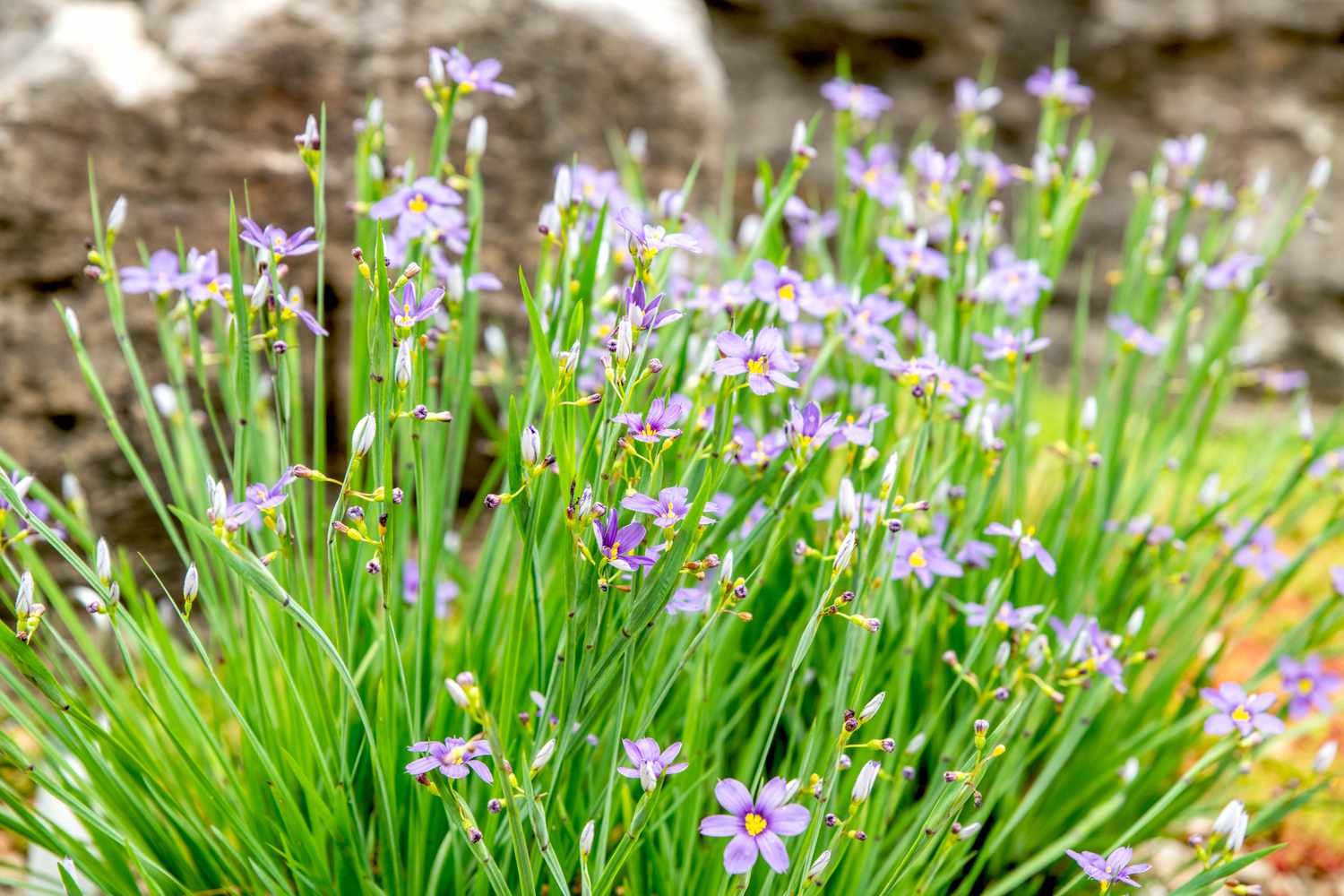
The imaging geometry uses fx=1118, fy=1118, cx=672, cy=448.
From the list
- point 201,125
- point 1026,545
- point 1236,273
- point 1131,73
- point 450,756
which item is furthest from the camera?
point 1131,73

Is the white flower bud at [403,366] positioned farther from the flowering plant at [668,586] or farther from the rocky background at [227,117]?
the rocky background at [227,117]

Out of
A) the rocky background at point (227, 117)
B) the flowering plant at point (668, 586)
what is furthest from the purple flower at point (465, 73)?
the rocky background at point (227, 117)

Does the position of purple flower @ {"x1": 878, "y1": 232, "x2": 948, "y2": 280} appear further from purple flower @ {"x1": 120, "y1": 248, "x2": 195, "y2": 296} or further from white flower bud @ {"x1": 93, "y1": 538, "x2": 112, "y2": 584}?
white flower bud @ {"x1": 93, "y1": 538, "x2": 112, "y2": 584}

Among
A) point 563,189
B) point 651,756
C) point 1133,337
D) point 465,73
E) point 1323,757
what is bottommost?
point 1323,757

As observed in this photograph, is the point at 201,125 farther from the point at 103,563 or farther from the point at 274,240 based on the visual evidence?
the point at 103,563

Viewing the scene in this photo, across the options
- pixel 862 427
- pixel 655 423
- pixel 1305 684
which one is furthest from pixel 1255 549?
pixel 655 423

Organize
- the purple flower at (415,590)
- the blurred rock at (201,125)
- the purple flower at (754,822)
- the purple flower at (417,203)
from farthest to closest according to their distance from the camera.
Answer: the blurred rock at (201,125)
the purple flower at (415,590)
the purple flower at (417,203)
the purple flower at (754,822)
